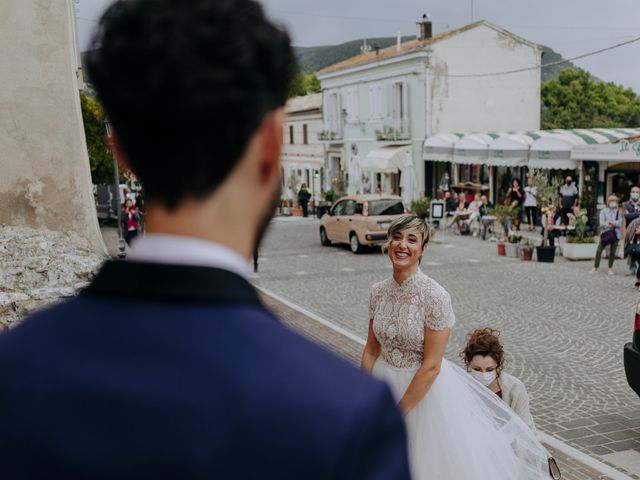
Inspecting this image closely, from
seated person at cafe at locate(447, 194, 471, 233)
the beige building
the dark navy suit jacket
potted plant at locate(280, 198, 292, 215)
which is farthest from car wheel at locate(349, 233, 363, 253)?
the beige building

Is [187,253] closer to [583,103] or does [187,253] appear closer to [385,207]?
[385,207]

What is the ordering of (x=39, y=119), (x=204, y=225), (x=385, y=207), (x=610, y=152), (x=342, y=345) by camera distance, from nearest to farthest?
(x=204, y=225)
(x=39, y=119)
(x=342, y=345)
(x=385, y=207)
(x=610, y=152)

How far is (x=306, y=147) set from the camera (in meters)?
51.2

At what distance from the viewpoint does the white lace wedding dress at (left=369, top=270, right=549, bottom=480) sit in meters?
3.53

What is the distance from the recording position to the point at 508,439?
372cm

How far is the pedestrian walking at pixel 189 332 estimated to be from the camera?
3.02ft

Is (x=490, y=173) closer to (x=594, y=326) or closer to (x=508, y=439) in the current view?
(x=594, y=326)

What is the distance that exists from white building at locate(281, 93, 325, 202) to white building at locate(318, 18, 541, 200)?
9295mm

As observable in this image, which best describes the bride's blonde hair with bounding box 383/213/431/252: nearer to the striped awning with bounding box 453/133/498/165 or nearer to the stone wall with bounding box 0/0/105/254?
the stone wall with bounding box 0/0/105/254

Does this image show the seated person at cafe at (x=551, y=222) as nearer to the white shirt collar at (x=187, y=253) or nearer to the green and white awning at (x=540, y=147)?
the green and white awning at (x=540, y=147)

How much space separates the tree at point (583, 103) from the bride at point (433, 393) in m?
63.6

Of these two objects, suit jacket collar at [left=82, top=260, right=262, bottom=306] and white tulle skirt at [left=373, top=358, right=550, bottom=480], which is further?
white tulle skirt at [left=373, top=358, right=550, bottom=480]

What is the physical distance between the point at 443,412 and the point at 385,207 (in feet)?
56.3

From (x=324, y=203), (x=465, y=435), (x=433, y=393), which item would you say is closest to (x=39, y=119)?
(x=433, y=393)
